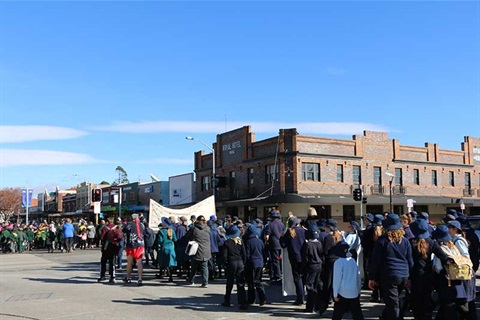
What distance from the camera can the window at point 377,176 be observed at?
4319 cm

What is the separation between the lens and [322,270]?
10094mm

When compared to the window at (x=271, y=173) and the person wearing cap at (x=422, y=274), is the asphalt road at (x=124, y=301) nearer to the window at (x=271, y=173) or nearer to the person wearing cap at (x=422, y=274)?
the person wearing cap at (x=422, y=274)

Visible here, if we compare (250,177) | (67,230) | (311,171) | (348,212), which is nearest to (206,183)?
(250,177)

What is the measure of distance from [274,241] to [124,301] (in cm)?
414

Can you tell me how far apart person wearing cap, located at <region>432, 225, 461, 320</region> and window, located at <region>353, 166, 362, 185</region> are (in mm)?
34758

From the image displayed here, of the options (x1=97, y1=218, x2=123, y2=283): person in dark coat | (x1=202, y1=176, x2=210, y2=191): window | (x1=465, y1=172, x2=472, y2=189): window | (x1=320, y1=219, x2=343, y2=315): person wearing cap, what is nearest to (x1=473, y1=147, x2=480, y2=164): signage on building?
(x1=465, y1=172, x2=472, y2=189): window

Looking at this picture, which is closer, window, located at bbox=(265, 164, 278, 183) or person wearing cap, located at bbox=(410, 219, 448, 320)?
person wearing cap, located at bbox=(410, 219, 448, 320)

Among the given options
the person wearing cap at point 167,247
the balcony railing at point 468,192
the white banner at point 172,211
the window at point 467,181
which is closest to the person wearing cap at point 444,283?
the person wearing cap at point 167,247

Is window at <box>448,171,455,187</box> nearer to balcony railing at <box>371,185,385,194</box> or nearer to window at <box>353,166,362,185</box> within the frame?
balcony railing at <box>371,185,385,194</box>

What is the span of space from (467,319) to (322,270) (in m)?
3.11

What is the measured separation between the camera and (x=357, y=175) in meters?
42.1

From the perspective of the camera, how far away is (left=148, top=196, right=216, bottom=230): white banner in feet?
70.7

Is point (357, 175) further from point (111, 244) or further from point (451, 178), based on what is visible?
point (111, 244)

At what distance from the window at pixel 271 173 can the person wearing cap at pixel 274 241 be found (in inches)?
997
